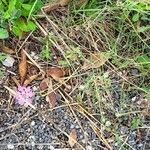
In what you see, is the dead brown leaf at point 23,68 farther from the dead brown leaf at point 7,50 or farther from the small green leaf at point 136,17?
the small green leaf at point 136,17

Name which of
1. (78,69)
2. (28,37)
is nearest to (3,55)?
(28,37)

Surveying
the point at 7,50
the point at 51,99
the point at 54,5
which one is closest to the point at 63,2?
the point at 54,5

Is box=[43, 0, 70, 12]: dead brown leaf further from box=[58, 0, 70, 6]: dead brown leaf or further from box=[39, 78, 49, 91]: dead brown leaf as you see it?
box=[39, 78, 49, 91]: dead brown leaf

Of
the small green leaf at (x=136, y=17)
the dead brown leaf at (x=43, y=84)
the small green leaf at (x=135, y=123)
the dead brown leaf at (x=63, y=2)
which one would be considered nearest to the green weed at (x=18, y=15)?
the dead brown leaf at (x=63, y=2)

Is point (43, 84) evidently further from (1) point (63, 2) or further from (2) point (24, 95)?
(1) point (63, 2)

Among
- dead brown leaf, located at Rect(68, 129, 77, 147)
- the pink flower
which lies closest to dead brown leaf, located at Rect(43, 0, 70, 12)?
the pink flower

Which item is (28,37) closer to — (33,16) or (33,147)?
(33,16)
